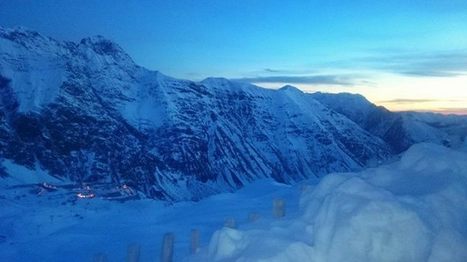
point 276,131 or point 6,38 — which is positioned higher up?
point 6,38

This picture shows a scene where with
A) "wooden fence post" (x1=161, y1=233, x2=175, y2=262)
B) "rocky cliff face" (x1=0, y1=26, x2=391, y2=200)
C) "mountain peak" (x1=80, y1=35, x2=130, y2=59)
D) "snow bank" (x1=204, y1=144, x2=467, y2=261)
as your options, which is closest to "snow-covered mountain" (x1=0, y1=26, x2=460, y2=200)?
"rocky cliff face" (x1=0, y1=26, x2=391, y2=200)

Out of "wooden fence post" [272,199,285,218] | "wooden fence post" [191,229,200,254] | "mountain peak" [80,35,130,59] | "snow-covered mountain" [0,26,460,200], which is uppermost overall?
"mountain peak" [80,35,130,59]

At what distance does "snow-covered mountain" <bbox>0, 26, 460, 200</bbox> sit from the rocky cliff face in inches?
11.1

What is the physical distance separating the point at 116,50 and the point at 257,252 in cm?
13568

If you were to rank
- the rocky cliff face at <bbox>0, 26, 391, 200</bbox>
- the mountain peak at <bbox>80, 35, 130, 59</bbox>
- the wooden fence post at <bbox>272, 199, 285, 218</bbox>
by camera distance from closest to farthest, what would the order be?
1. the wooden fence post at <bbox>272, 199, 285, 218</bbox>
2. the rocky cliff face at <bbox>0, 26, 391, 200</bbox>
3. the mountain peak at <bbox>80, 35, 130, 59</bbox>

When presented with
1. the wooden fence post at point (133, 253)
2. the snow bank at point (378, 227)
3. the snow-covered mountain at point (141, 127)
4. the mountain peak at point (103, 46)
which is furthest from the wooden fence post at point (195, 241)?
the mountain peak at point (103, 46)

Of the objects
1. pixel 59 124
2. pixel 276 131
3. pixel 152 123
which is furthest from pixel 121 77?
pixel 276 131

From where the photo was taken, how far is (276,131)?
5842 inches

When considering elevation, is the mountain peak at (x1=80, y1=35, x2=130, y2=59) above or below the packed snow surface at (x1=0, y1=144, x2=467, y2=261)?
above

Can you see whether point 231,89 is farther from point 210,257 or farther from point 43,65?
point 210,257

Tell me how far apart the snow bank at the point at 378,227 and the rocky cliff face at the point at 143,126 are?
68.1m

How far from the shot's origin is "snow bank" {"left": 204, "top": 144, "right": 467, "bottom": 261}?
7.66 meters

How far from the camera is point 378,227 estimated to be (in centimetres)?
780

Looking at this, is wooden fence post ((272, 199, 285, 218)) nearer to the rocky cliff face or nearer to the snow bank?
Answer: the snow bank
